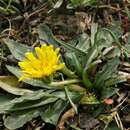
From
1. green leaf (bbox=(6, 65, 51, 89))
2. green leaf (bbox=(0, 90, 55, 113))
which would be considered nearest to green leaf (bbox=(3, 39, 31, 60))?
green leaf (bbox=(6, 65, 51, 89))

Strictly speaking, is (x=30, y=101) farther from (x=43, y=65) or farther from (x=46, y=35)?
(x=46, y=35)

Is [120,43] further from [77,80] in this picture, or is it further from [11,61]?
[11,61]

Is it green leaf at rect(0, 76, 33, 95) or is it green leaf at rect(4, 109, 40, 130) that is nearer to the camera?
green leaf at rect(4, 109, 40, 130)

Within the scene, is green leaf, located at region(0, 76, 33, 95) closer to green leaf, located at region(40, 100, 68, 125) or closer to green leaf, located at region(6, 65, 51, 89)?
green leaf, located at region(6, 65, 51, 89)

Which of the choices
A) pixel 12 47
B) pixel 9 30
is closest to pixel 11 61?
pixel 12 47

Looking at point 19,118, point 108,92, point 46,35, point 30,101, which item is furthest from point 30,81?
point 108,92

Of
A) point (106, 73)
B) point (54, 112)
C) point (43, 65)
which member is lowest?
point (54, 112)
